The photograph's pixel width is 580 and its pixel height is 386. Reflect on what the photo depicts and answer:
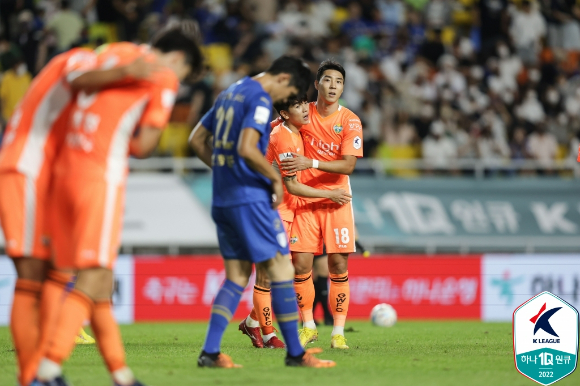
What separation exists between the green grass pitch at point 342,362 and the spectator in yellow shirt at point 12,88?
23.7ft

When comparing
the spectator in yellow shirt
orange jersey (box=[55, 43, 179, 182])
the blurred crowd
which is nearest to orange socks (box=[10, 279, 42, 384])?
orange jersey (box=[55, 43, 179, 182])

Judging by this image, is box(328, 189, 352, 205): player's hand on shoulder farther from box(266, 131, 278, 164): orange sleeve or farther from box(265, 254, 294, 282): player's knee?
box(265, 254, 294, 282): player's knee

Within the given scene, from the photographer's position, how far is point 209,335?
657cm

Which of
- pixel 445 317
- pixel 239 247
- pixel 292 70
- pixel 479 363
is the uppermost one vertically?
pixel 292 70

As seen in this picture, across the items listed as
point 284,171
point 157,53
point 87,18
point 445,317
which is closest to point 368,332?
point 284,171

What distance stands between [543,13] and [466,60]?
9.05ft

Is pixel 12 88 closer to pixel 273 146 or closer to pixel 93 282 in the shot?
pixel 273 146

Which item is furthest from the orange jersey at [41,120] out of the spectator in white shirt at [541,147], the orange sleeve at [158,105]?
the spectator in white shirt at [541,147]

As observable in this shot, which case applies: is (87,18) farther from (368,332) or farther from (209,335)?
(209,335)

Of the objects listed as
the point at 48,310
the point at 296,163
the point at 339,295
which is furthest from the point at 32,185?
the point at 339,295

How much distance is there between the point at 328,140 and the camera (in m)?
9.00

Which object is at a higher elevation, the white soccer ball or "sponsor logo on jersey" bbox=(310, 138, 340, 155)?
"sponsor logo on jersey" bbox=(310, 138, 340, 155)

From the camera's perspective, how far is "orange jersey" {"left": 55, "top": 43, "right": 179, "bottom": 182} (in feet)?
16.9

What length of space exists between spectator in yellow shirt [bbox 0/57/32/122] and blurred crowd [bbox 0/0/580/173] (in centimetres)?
3
